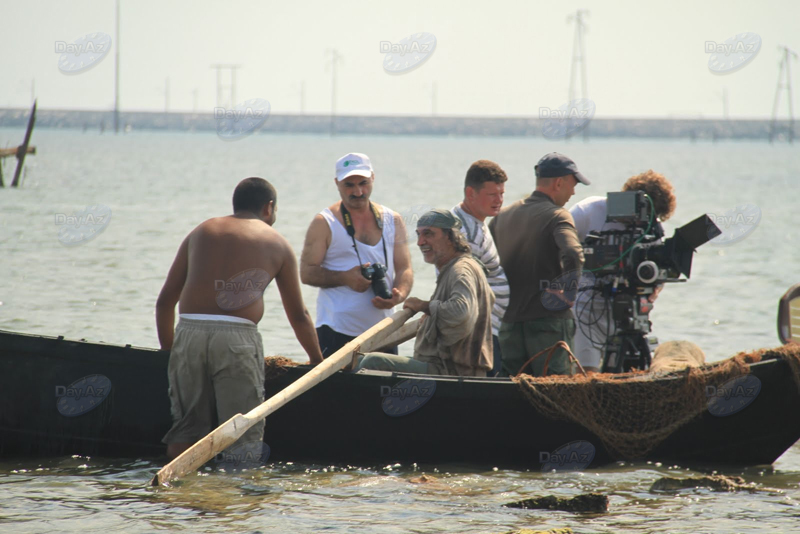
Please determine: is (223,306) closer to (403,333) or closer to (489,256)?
(403,333)

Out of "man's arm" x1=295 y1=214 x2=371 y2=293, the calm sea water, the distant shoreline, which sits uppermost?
the distant shoreline

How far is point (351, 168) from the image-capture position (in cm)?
660

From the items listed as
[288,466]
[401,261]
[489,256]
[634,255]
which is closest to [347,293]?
[401,261]

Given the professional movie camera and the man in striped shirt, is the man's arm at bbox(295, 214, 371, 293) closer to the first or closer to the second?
the man in striped shirt

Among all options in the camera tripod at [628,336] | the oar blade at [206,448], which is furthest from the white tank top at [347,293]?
the camera tripod at [628,336]

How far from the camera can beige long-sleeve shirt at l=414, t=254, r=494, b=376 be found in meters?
5.88

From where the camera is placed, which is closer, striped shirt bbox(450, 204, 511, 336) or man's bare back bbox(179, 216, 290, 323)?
man's bare back bbox(179, 216, 290, 323)

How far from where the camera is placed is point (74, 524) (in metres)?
5.61

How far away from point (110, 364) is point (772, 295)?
1447 cm

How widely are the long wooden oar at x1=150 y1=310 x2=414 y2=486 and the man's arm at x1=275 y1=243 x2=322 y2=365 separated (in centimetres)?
17

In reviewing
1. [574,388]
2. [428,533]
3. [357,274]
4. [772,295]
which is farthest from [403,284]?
[772,295]

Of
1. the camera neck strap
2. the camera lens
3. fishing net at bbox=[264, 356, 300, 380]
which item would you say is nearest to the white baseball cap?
the camera neck strap

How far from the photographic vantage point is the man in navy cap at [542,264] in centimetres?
646

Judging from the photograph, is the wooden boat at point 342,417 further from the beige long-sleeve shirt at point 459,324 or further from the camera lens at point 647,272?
the camera lens at point 647,272
